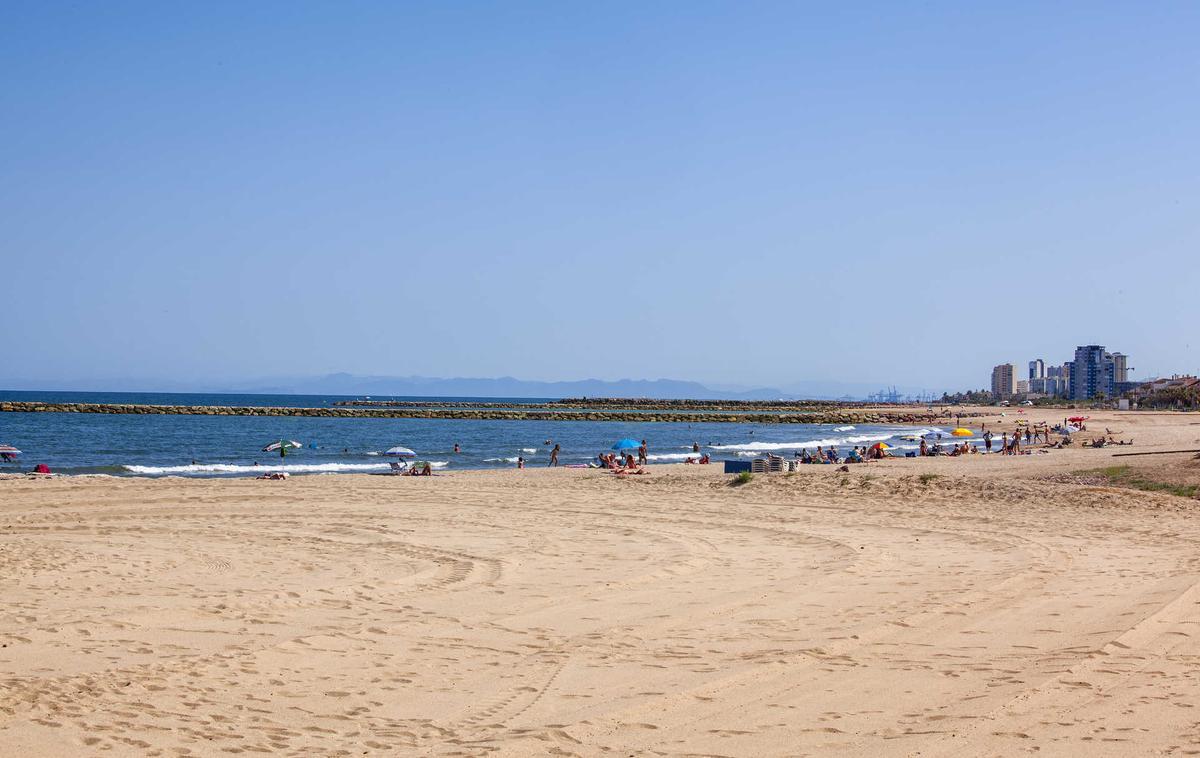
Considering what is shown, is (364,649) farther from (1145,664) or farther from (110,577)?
(1145,664)

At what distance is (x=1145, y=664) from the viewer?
7570 mm

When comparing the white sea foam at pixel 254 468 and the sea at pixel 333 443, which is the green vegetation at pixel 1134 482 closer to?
the sea at pixel 333 443

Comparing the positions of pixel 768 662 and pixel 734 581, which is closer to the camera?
pixel 768 662

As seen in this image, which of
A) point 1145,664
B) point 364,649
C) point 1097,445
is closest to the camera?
point 1145,664

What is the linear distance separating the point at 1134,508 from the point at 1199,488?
2920 millimetres

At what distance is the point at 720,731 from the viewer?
6105 millimetres

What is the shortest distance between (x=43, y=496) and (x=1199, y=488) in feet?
82.2

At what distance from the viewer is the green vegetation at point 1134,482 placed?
2050 centimetres

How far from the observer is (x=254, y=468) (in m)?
37.8

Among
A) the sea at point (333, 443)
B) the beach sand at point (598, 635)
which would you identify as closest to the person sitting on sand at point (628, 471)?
the sea at point (333, 443)

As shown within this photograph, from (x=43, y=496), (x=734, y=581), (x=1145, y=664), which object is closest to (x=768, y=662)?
(x=1145, y=664)

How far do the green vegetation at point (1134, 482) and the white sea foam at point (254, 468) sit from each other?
24.3 metres

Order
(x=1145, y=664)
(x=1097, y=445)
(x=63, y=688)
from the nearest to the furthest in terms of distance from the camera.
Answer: (x=63, y=688), (x=1145, y=664), (x=1097, y=445)

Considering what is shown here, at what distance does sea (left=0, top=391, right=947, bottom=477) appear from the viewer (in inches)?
1549
